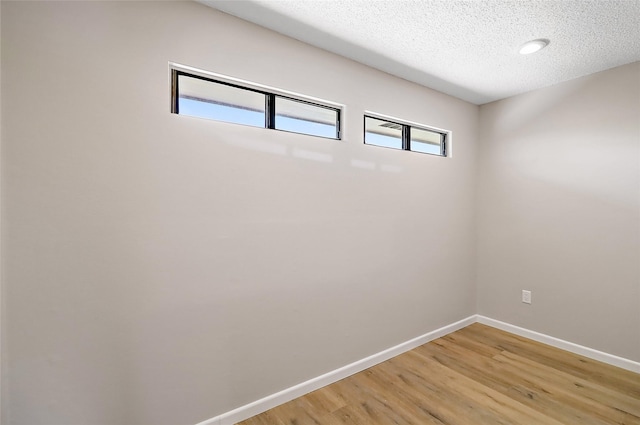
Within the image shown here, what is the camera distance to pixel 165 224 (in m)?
1.65

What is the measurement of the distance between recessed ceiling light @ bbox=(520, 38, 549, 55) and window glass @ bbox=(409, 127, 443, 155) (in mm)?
1045

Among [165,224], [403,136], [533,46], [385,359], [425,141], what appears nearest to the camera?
[165,224]

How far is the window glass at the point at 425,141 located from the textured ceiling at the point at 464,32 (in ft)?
1.88

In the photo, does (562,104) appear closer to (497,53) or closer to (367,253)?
(497,53)

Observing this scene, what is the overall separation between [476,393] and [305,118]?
2462 millimetres

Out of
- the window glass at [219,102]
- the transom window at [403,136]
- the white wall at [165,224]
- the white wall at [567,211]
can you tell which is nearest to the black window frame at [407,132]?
the transom window at [403,136]

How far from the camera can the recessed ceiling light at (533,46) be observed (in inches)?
82.5

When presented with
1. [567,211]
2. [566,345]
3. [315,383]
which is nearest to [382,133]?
[567,211]

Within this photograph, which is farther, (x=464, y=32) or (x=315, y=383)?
(x=315, y=383)

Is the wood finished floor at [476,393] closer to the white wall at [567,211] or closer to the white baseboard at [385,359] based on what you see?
the white baseboard at [385,359]

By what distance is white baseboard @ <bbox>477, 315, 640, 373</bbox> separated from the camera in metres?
2.47

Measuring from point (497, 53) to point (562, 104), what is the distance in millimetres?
1171

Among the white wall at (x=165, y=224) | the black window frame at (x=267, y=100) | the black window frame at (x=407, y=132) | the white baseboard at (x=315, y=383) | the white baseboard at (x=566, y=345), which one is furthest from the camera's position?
the black window frame at (x=407, y=132)

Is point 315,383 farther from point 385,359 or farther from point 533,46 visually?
point 533,46
